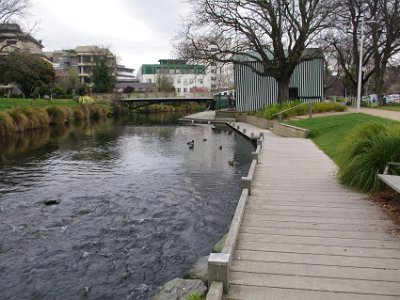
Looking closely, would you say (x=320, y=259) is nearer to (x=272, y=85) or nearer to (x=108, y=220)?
(x=108, y=220)

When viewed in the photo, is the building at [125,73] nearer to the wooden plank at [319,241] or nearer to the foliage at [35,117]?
the foliage at [35,117]

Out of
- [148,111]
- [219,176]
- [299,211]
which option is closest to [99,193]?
[219,176]

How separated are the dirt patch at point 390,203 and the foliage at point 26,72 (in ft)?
118

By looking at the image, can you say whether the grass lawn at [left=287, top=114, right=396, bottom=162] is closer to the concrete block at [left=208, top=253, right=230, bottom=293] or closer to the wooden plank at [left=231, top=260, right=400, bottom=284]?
the wooden plank at [left=231, top=260, right=400, bottom=284]

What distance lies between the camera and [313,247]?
495 cm

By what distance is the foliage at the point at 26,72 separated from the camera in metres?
35.9

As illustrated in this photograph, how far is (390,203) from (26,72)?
3938 cm

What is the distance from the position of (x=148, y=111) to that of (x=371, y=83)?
126 ft

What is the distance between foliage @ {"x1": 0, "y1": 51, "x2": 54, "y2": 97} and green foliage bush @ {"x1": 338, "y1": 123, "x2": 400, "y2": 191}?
34645 millimetres

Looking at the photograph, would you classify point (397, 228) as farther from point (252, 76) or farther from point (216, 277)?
point (252, 76)

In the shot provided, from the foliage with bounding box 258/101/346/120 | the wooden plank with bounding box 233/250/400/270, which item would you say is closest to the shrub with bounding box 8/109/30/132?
the foliage with bounding box 258/101/346/120

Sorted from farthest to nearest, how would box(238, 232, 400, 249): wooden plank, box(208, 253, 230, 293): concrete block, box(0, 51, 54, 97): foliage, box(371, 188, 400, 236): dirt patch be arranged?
1. box(0, 51, 54, 97): foliage
2. box(371, 188, 400, 236): dirt patch
3. box(238, 232, 400, 249): wooden plank
4. box(208, 253, 230, 293): concrete block

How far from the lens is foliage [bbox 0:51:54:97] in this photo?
35875mm

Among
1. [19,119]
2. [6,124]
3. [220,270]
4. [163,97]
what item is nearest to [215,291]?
[220,270]
